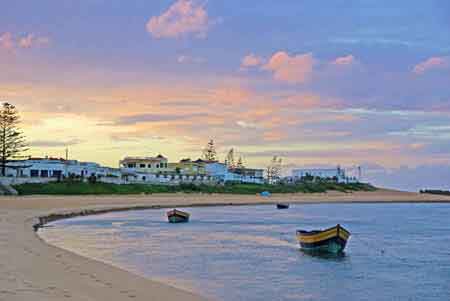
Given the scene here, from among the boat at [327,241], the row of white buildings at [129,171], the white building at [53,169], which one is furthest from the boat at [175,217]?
the white building at [53,169]

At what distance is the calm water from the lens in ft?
71.4

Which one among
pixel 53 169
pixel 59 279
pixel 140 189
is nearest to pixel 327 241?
pixel 59 279

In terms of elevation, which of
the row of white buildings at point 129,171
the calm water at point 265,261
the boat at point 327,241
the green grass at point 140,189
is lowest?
the calm water at point 265,261

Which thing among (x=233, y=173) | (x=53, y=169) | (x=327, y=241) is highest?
(x=233, y=173)

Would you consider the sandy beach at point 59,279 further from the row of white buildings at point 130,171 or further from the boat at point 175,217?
the row of white buildings at point 130,171

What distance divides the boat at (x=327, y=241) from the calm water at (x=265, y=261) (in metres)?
0.75

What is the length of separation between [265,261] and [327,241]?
5.98 m

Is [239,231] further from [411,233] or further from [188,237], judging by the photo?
[411,233]

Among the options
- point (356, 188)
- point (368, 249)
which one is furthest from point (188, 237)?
point (356, 188)

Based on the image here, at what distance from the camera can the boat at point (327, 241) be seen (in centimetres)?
3409

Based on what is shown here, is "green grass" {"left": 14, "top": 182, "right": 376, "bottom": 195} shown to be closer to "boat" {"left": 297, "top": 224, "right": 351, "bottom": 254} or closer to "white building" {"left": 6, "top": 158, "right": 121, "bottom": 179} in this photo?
"white building" {"left": 6, "top": 158, "right": 121, "bottom": 179}

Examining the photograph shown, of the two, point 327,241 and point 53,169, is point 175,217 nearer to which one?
point 327,241

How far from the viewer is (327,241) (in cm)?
3431

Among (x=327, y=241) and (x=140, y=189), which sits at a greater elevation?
(x=140, y=189)
